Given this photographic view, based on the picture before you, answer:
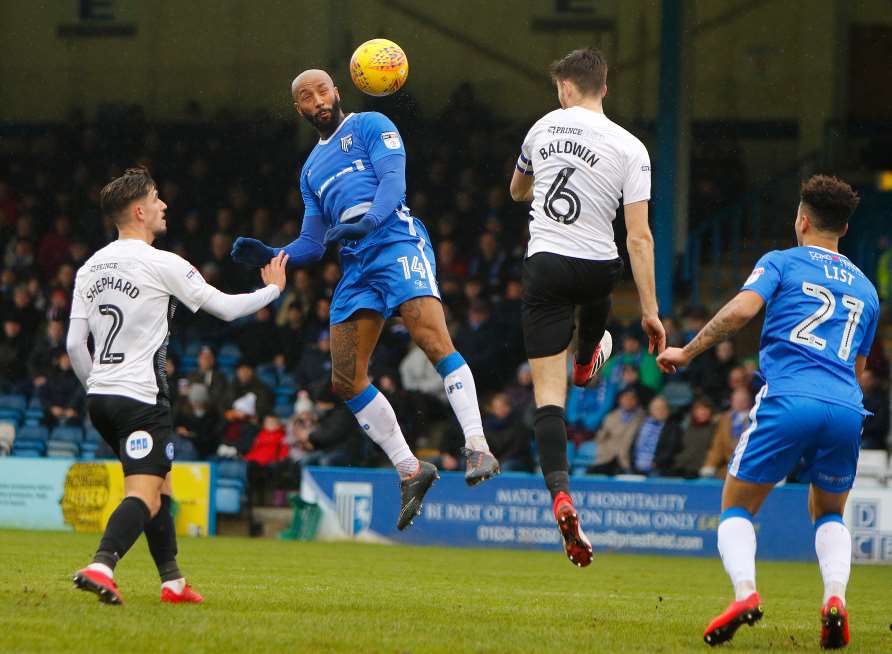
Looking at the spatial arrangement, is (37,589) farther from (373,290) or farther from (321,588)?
(373,290)

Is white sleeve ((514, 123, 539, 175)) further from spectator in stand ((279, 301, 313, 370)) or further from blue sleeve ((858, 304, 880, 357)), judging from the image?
spectator in stand ((279, 301, 313, 370))

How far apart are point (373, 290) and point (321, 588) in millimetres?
2161

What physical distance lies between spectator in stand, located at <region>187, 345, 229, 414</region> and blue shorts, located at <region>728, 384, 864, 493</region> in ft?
44.4

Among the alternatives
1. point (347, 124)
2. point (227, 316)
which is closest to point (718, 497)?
point (347, 124)

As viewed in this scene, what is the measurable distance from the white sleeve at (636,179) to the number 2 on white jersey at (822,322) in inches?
47.3

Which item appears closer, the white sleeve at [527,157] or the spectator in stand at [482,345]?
the white sleeve at [527,157]

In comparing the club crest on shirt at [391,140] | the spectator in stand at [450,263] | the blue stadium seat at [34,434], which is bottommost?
the blue stadium seat at [34,434]

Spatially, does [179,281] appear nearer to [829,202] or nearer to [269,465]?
[829,202]

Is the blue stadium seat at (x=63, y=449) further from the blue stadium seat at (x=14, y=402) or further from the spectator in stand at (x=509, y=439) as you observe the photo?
the spectator in stand at (x=509, y=439)

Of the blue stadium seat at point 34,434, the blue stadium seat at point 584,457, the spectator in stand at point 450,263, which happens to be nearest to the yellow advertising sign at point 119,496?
the blue stadium seat at point 34,434

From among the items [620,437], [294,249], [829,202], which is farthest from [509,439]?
[829,202]

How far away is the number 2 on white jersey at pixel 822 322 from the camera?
691 centimetres

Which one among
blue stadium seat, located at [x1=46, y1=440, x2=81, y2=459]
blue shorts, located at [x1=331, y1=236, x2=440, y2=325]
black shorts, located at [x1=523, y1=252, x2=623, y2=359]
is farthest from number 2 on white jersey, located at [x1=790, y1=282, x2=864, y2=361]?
blue stadium seat, located at [x1=46, y1=440, x2=81, y2=459]

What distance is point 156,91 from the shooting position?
27.2 meters
